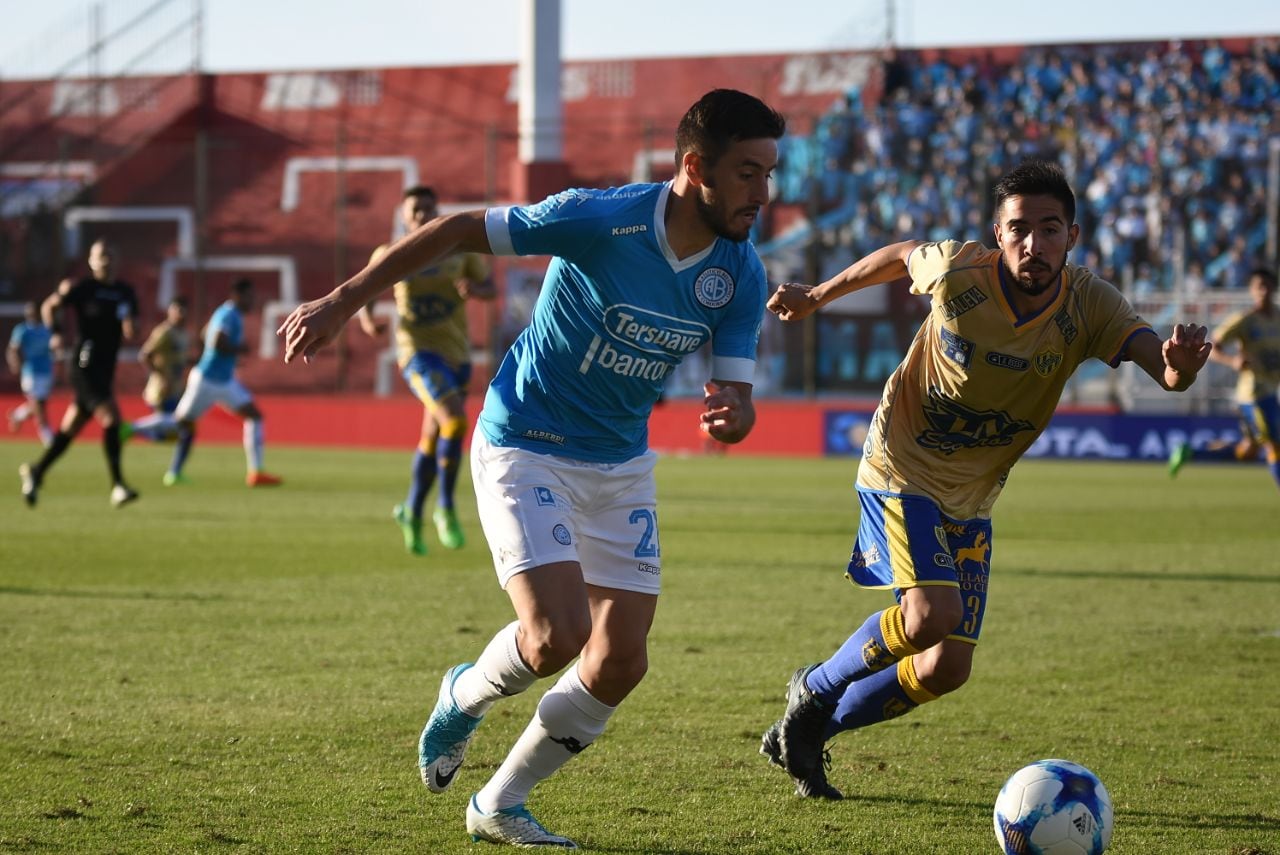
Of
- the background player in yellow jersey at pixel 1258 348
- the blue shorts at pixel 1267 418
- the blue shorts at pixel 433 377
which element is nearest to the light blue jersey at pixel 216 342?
the blue shorts at pixel 433 377

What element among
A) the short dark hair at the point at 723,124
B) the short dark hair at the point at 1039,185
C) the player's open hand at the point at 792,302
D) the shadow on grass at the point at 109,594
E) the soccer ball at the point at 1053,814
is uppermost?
the short dark hair at the point at 723,124

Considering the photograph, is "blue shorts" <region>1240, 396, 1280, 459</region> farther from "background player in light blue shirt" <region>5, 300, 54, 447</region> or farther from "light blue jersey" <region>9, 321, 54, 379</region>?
"light blue jersey" <region>9, 321, 54, 379</region>

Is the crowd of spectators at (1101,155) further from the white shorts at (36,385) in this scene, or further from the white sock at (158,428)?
the white shorts at (36,385)

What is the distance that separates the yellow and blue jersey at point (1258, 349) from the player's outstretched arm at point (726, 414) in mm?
13127

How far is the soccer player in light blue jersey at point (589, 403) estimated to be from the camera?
450 centimetres

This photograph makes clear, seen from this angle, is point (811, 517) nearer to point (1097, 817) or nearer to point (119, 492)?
point (119, 492)

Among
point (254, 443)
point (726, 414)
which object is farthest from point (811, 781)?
point (254, 443)

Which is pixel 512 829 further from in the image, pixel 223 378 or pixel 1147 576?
pixel 223 378

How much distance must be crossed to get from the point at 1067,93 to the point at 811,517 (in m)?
20.0

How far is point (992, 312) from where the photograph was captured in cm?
517

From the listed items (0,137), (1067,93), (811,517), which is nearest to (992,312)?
(811,517)

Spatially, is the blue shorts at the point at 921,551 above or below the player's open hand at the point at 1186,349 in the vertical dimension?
below

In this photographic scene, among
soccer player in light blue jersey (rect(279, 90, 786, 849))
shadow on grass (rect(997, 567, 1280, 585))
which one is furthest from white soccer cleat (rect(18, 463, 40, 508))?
soccer player in light blue jersey (rect(279, 90, 786, 849))

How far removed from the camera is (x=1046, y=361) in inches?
202
